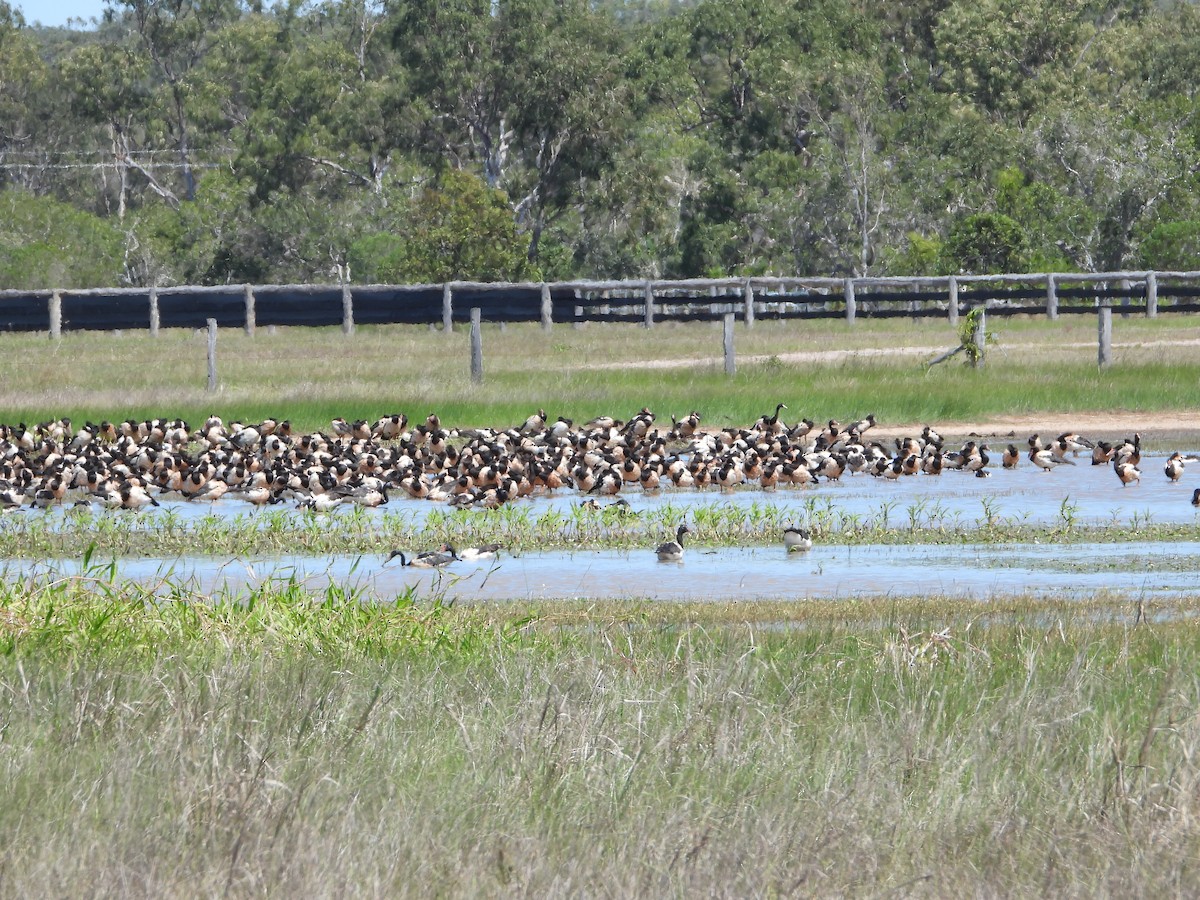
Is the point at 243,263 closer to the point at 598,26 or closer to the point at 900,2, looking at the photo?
the point at 598,26

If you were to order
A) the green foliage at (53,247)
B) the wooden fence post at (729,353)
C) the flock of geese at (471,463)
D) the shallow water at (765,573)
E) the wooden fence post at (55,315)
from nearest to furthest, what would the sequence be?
the shallow water at (765,573) → the flock of geese at (471,463) → the wooden fence post at (729,353) → the wooden fence post at (55,315) → the green foliage at (53,247)

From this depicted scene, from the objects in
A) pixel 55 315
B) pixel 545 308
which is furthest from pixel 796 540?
pixel 55 315

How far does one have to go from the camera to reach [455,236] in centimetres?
5091

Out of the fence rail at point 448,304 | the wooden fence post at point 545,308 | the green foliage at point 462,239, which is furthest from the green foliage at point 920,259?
the wooden fence post at point 545,308

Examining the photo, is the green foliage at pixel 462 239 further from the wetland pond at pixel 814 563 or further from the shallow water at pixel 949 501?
the wetland pond at pixel 814 563

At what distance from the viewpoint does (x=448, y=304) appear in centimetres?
3950

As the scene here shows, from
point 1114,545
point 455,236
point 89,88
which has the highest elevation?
point 89,88

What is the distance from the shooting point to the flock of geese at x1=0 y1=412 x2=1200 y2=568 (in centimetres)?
1909

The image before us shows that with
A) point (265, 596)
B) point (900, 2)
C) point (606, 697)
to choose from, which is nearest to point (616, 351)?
point (265, 596)

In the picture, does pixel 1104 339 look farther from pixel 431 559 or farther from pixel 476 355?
pixel 431 559

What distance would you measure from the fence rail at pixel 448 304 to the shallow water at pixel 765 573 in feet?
80.9

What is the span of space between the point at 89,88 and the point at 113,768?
220 feet

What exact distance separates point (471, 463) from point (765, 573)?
681 cm

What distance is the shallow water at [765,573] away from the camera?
12.8 meters
